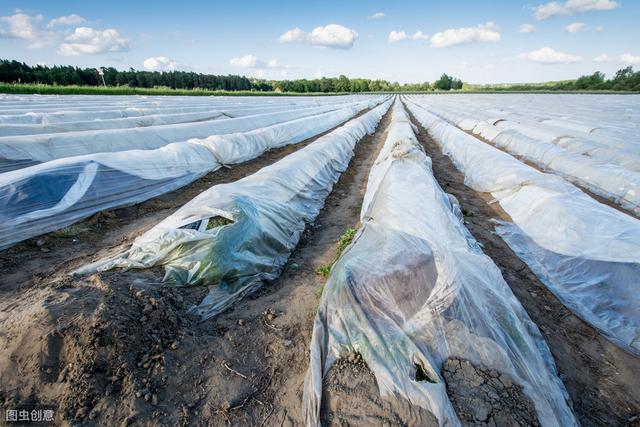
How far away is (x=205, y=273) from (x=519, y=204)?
5367mm

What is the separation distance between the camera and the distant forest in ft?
130

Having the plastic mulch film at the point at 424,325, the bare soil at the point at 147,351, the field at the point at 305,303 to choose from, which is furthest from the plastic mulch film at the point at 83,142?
the plastic mulch film at the point at 424,325

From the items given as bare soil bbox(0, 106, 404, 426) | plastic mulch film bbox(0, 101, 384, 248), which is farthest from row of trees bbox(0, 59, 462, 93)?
bare soil bbox(0, 106, 404, 426)

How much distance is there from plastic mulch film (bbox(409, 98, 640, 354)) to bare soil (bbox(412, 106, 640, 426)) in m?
0.12

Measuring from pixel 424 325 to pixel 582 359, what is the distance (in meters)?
1.77

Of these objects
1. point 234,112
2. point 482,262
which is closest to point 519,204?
point 482,262

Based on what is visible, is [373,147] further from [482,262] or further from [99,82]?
[99,82]

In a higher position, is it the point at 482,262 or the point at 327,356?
the point at 482,262

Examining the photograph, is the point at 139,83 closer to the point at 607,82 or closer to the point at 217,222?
the point at 217,222

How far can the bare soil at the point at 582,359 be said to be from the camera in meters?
2.39

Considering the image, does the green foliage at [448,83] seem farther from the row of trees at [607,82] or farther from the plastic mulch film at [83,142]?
the plastic mulch film at [83,142]

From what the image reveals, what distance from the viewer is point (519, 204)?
18.2ft

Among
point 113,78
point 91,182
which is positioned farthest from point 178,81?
point 91,182

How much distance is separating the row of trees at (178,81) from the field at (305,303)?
4057 centimetres
